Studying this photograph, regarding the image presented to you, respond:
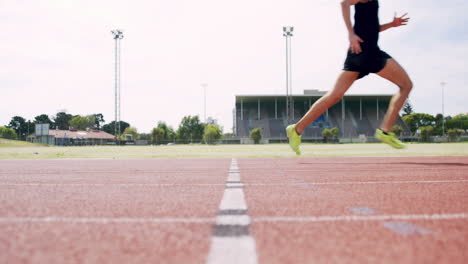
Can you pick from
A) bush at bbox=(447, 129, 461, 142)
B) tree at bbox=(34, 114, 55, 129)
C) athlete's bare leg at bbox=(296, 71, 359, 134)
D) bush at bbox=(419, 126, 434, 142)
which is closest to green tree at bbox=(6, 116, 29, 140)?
tree at bbox=(34, 114, 55, 129)

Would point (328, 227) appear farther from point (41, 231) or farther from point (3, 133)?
point (3, 133)

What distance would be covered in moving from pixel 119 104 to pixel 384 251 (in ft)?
167

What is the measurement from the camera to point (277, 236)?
4.47 ft

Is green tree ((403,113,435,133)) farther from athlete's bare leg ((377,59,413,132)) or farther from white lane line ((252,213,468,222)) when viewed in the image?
white lane line ((252,213,468,222))

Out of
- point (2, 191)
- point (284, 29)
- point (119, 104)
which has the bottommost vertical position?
point (2, 191)

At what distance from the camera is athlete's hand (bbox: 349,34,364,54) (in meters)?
4.62

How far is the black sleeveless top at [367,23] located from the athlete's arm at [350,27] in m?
0.17

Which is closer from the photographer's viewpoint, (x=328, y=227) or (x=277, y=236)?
(x=277, y=236)

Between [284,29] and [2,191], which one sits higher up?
[284,29]

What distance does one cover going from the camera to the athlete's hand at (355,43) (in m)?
4.62

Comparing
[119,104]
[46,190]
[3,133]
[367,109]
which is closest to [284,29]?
[119,104]

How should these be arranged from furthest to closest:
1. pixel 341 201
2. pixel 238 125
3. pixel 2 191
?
1. pixel 238 125
2. pixel 2 191
3. pixel 341 201

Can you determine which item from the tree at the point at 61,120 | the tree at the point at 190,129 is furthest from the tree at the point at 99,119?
the tree at the point at 190,129

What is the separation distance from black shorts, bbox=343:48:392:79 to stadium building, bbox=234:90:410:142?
197 ft
